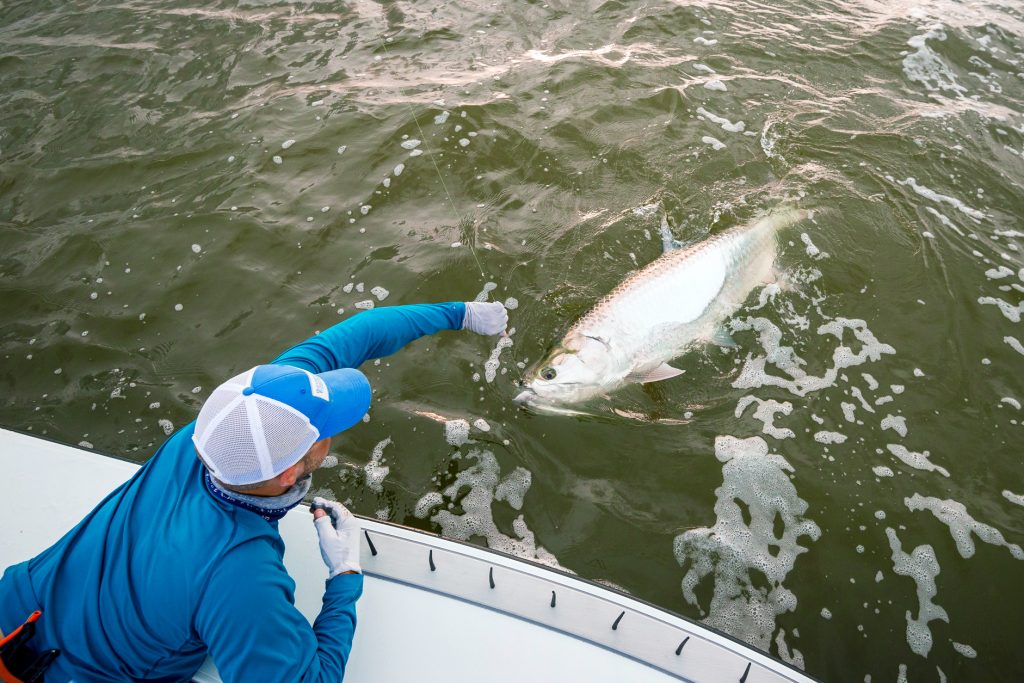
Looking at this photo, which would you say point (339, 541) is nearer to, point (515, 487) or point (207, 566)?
point (207, 566)

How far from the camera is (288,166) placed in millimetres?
6480

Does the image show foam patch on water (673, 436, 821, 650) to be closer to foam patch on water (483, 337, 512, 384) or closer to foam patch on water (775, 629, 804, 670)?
foam patch on water (775, 629, 804, 670)

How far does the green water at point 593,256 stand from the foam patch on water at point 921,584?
0.07 ft

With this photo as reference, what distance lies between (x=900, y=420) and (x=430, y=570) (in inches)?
138

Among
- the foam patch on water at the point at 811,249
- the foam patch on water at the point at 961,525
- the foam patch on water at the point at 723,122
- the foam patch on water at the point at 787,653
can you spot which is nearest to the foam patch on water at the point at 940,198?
the foam patch on water at the point at 811,249

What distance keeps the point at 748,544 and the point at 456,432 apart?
6.63 feet

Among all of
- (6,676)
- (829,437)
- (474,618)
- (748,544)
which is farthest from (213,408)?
(829,437)

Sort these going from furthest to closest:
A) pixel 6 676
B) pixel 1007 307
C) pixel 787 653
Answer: pixel 1007 307, pixel 787 653, pixel 6 676

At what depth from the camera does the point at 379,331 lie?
3.40 meters

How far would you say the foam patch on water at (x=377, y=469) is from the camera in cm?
407

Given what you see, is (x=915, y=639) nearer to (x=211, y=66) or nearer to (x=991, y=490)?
(x=991, y=490)

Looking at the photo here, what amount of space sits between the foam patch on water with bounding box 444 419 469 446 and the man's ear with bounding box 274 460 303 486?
2012 mm

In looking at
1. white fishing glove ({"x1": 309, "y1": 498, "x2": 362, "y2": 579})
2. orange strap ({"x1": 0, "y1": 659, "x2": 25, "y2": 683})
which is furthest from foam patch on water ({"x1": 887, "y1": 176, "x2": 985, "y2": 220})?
orange strap ({"x1": 0, "y1": 659, "x2": 25, "y2": 683})

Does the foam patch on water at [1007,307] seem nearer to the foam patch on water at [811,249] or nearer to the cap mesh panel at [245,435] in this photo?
the foam patch on water at [811,249]
